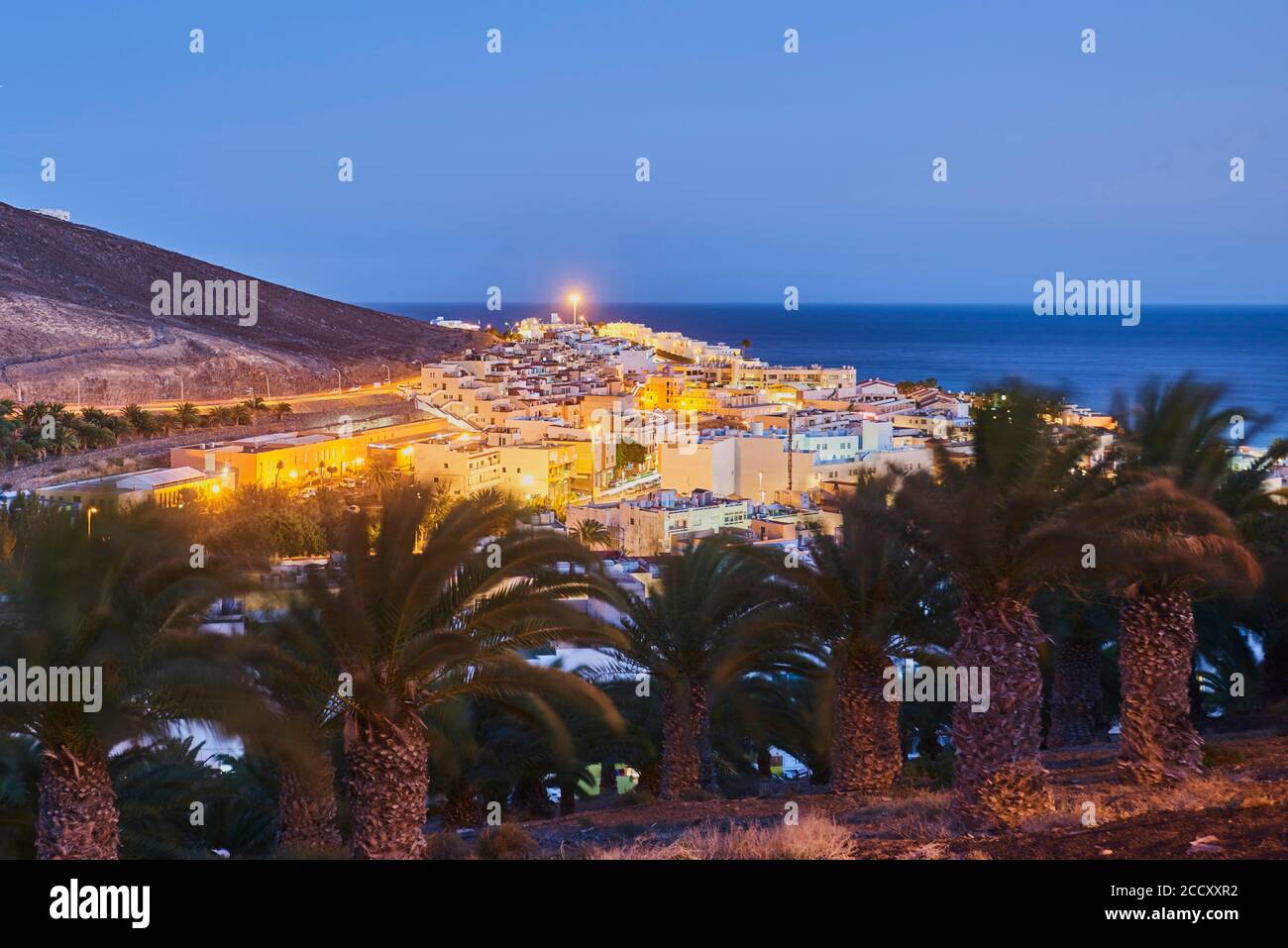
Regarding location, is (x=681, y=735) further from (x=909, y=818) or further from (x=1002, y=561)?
(x=1002, y=561)

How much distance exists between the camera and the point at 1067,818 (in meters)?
6.31

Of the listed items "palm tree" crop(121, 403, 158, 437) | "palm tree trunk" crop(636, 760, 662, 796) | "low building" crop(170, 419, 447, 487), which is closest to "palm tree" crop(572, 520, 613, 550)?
"low building" crop(170, 419, 447, 487)

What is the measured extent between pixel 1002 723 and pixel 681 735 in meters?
3.72

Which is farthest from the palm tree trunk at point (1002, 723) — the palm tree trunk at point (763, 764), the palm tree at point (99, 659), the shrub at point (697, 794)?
the palm tree trunk at point (763, 764)

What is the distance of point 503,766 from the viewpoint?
10.4 metres

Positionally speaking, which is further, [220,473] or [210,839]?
[220,473]

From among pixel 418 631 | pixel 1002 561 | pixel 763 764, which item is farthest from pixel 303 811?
pixel 763 764

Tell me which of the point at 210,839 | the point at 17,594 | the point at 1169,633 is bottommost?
the point at 210,839

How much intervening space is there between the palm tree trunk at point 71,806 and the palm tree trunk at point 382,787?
1.26 meters

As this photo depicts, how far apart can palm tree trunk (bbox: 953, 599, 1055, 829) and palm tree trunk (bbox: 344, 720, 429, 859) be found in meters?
3.12

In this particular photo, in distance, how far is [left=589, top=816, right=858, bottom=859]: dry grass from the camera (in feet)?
16.1
